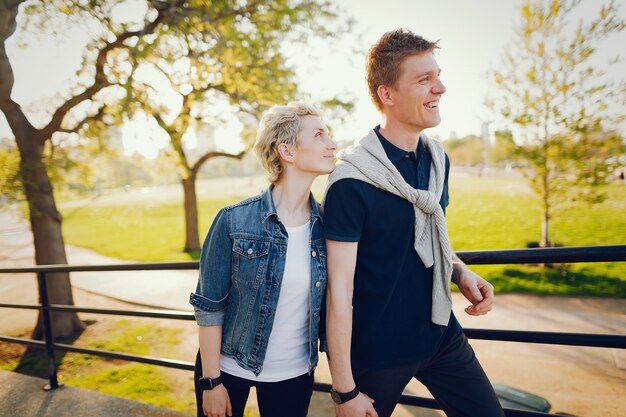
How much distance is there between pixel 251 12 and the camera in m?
6.39

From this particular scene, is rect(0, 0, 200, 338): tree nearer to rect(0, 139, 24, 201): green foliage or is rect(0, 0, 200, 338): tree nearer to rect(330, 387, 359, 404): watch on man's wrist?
rect(0, 139, 24, 201): green foliage

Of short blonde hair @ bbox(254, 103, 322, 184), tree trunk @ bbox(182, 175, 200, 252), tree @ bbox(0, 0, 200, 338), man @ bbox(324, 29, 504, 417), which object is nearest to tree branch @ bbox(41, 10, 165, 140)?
tree @ bbox(0, 0, 200, 338)

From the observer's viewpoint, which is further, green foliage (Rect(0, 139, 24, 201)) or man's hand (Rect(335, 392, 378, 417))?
green foliage (Rect(0, 139, 24, 201))

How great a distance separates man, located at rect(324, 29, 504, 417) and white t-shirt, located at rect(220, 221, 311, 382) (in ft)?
0.59

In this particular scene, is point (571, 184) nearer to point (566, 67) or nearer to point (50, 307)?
point (566, 67)

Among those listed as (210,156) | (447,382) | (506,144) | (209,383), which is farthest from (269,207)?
(210,156)

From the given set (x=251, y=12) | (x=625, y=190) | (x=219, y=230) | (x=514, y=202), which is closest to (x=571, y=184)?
(x=251, y=12)

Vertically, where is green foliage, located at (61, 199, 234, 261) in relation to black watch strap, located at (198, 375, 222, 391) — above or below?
below

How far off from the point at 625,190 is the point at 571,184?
38.6 ft

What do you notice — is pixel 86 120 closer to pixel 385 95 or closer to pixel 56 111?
pixel 56 111

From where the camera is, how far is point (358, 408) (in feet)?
5.23

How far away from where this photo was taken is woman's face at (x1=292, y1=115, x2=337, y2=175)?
173cm

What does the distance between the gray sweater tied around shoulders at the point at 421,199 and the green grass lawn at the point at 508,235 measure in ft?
23.8

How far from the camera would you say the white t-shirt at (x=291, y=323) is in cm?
175
